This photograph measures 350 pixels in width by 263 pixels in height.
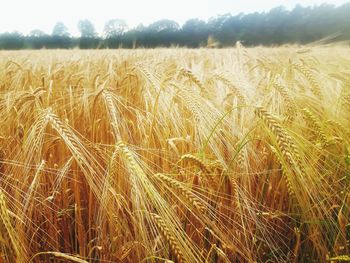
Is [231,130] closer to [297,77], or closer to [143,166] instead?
[143,166]

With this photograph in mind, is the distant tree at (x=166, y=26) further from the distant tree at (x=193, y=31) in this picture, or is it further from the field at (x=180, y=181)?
the field at (x=180, y=181)

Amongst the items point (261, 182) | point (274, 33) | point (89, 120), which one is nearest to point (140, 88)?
point (89, 120)

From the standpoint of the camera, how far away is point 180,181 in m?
1.21

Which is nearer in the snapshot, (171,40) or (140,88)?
(140,88)

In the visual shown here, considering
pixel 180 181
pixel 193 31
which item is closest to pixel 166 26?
pixel 193 31

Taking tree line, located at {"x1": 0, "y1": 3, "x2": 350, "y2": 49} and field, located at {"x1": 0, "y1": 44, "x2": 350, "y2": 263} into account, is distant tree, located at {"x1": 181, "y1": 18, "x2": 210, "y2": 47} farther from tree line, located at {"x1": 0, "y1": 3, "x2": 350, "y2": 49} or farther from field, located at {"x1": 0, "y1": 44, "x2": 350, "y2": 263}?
field, located at {"x1": 0, "y1": 44, "x2": 350, "y2": 263}

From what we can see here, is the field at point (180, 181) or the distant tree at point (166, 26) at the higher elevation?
the distant tree at point (166, 26)

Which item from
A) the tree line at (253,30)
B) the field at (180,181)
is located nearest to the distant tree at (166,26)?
the tree line at (253,30)

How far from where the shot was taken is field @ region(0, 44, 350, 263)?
972 mm

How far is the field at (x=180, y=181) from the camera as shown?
97cm

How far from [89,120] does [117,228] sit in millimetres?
641

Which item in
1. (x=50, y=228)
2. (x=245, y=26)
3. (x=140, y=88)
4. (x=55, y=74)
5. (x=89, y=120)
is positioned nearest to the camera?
(x=50, y=228)

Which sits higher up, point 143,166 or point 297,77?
point 297,77

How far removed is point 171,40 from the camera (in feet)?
129
